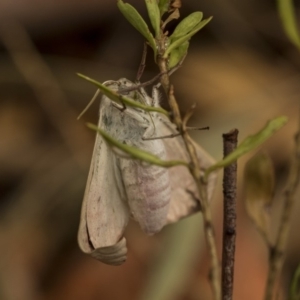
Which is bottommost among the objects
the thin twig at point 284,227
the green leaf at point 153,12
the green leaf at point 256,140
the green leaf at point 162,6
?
the thin twig at point 284,227

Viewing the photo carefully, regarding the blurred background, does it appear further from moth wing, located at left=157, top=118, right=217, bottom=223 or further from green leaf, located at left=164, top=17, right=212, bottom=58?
green leaf, located at left=164, top=17, right=212, bottom=58

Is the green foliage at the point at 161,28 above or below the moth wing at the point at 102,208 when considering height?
above

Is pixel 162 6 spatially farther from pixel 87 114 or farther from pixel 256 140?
pixel 87 114

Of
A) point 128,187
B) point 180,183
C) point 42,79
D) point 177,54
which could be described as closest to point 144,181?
point 128,187

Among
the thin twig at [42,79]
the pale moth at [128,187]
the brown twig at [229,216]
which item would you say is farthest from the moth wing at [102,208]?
the thin twig at [42,79]

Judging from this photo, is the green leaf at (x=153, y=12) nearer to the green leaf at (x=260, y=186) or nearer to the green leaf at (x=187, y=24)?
the green leaf at (x=187, y=24)

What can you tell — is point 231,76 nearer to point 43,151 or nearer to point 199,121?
point 199,121

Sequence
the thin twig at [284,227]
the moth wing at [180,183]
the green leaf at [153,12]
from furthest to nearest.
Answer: the moth wing at [180,183] → the green leaf at [153,12] → the thin twig at [284,227]
